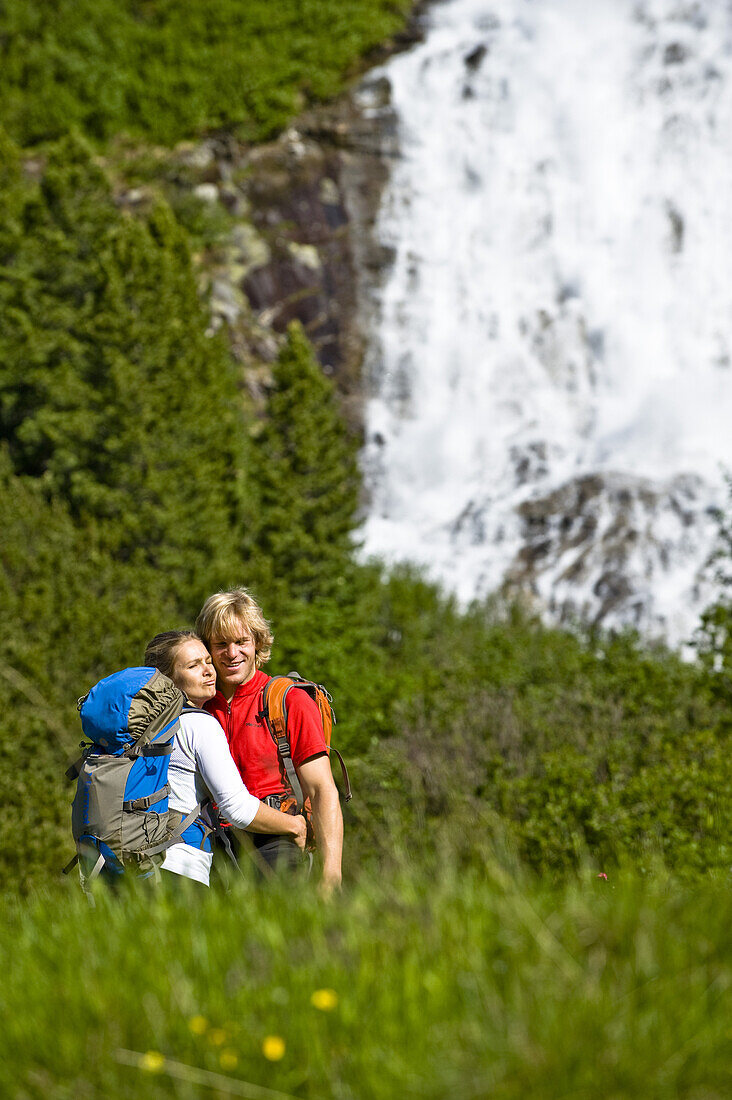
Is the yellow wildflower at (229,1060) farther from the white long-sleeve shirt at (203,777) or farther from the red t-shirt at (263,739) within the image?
the red t-shirt at (263,739)

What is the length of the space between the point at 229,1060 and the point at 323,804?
1993mm

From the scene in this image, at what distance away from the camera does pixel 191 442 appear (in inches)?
917

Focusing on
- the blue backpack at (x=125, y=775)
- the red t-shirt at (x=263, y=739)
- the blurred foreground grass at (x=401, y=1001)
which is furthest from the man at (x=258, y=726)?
the blurred foreground grass at (x=401, y=1001)

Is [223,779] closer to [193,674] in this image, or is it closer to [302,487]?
[193,674]

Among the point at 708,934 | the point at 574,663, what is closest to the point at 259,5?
the point at 574,663

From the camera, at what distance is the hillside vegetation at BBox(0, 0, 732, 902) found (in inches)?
382

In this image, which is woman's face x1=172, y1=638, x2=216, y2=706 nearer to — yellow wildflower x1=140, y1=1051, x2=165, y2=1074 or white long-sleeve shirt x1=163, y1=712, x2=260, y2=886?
white long-sleeve shirt x1=163, y1=712, x2=260, y2=886

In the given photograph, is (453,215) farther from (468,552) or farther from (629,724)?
(629,724)

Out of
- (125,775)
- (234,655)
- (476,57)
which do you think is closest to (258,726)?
(234,655)

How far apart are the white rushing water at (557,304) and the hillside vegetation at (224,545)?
356cm

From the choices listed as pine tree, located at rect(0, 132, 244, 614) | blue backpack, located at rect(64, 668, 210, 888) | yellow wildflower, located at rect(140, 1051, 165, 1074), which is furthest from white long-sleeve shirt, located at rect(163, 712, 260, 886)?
pine tree, located at rect(0, 132, 244, 614)

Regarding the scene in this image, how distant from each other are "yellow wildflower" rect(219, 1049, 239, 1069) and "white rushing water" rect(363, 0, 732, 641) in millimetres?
24686

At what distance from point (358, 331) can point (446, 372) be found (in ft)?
11.0

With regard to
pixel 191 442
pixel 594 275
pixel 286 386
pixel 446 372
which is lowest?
pixel 191 442
